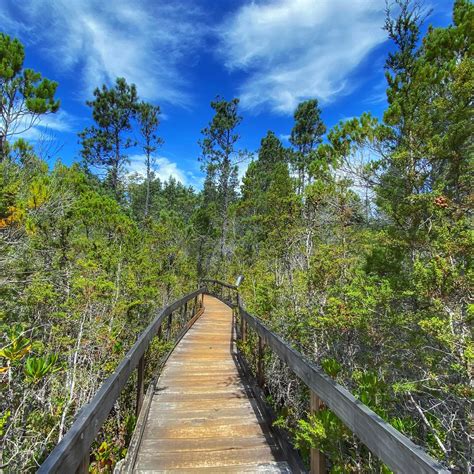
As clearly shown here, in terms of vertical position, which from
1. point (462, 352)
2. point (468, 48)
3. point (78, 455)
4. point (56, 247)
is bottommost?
point (78, 455)

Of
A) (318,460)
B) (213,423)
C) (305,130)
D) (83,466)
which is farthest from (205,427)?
(305,130)

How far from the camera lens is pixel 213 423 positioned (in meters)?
3.43

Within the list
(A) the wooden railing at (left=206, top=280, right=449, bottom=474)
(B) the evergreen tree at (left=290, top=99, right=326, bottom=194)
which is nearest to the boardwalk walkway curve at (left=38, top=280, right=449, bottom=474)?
(A) the wooden railing at (left=206, top=280, right=449, bottom=474)

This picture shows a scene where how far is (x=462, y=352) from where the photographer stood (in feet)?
9.00

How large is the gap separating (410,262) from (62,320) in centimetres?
589

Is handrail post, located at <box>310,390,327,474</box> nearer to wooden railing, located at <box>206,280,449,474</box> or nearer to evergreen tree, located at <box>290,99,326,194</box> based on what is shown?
wooden railing, located at <box>206,280,449,474</box>

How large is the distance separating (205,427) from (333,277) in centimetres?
286

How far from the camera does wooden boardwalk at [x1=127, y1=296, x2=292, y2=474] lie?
8.81 ft

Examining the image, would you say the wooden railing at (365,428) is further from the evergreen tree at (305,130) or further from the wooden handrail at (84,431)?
the evergreen tree at (305,130)

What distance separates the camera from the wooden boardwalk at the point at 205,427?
8.81ft

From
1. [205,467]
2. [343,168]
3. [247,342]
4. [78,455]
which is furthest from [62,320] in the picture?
[343,168]

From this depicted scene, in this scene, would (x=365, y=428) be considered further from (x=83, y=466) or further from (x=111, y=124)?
(x=111, y=124)

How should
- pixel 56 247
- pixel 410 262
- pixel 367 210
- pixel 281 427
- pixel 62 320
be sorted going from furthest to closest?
pixel 367 210
pixel 56 247
pixel 62 320
pixel 410 262
pixel 281 427

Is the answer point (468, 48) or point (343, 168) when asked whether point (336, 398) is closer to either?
point (343, 168)
